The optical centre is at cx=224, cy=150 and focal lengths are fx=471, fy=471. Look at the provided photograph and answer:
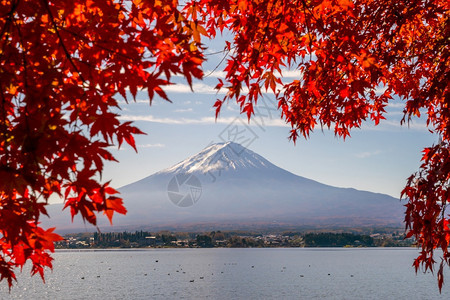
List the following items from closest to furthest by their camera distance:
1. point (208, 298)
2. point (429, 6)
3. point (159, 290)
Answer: point (429, 6) → point (208, 298) → point (159, 290)

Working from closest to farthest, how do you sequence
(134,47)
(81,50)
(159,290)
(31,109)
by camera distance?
(31,109) → (134,47) → (81,50) → (159,290)

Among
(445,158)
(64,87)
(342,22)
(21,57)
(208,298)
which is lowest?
(208,298)

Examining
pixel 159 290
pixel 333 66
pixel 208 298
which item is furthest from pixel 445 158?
pixel 159 290

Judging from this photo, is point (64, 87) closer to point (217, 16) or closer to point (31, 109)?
point (31, 109)

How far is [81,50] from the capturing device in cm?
471

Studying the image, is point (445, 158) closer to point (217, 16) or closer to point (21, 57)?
point (217, 16)

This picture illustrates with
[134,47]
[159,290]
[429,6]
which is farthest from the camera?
[159,290]

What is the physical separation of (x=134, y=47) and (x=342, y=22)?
4425mm

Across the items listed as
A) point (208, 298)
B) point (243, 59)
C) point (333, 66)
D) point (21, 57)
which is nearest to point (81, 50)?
point (21, 57)

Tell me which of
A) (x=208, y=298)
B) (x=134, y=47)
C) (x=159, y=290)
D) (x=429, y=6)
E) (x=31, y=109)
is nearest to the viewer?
(x=31, y=109)

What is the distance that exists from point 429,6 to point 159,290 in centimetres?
8928

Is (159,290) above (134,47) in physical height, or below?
below

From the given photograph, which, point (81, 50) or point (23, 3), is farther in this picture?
point (81, 50)

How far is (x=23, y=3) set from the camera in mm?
4008
